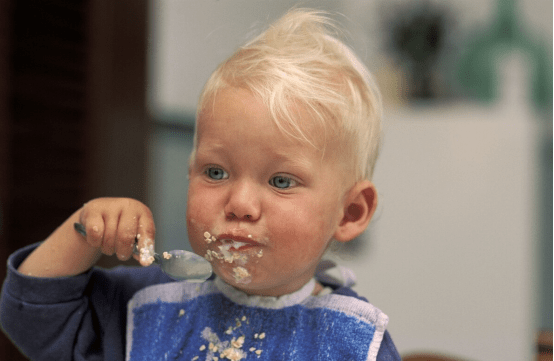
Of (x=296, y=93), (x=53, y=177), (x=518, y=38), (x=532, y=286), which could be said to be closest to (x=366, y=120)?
(x=296, y=93)

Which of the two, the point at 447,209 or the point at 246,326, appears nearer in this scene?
the point at 246,326

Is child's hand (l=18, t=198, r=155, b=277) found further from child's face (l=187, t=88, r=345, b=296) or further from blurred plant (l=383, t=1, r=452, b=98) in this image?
blurred plant (l=383, t=1, r=452, b=98)

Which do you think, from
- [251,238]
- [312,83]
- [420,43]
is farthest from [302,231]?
[420,43]

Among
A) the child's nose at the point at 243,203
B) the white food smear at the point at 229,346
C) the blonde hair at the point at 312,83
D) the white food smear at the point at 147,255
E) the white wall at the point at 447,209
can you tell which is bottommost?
the white wall at the point at 447,209

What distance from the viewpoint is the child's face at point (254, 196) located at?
1.84ft

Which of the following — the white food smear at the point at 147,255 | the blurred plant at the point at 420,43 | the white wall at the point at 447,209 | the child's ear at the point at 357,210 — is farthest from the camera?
the blurred plant at the point at 420,43

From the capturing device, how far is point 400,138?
2.01m

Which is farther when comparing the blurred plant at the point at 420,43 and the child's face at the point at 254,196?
the blurred plant at the point at 420,43

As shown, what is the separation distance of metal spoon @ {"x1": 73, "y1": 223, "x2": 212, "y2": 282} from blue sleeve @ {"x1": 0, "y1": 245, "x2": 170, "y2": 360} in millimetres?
129

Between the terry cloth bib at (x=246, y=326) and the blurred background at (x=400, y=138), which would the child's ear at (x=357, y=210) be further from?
the blurred background at (x=400, y=138)

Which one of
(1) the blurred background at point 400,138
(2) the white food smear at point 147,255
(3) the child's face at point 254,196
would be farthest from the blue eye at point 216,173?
(1) the blurred background at point 400,138

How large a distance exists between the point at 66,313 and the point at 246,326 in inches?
8.3

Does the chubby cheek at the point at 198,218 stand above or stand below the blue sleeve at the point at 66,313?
above

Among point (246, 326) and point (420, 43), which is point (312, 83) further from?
point (420, 43)
